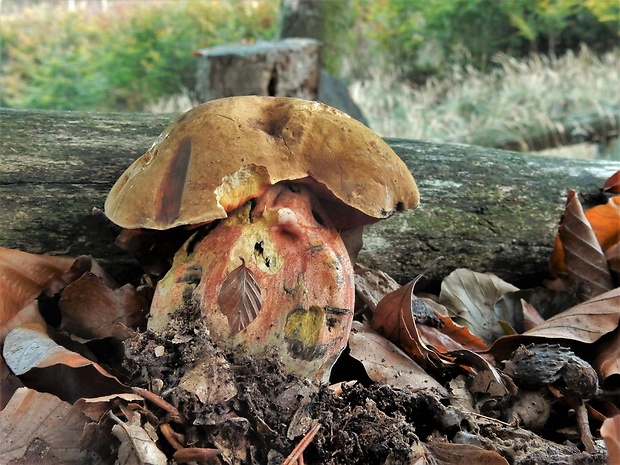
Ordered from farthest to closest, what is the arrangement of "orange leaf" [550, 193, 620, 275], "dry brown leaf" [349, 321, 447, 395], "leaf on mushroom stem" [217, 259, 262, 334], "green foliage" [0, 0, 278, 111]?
"green foliage" [0, 0, 278, 111] → "orange leaf" [550, 193, 620, 275] → "dry brown leaf" [349, 321, 447, 395] → "leaf on mushroom stem" [217, 259, 262, 334]

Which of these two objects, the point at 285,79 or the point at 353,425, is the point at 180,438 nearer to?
the point at 353,425

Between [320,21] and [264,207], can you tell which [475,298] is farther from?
[320,21]

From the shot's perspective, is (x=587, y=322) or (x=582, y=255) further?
(x=582, y=255)

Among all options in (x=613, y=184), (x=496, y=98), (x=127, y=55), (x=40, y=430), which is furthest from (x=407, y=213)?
(x=127, y=55)

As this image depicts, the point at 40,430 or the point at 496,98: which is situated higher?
the point at 40,430

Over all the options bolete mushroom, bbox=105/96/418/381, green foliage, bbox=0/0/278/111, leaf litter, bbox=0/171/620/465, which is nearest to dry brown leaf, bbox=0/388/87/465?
leaf litter, bbox=0/171/620/465

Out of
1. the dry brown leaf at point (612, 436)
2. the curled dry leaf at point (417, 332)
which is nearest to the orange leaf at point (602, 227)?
the curled dry leaf at point (417, 332)

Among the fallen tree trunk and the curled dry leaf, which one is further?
the fallen tree trunk

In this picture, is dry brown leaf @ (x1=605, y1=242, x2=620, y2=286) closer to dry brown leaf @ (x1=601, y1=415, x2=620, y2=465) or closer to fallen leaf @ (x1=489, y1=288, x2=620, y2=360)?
fallen leaf @ (x1=489, y1=288, x2=620, y2=360)
